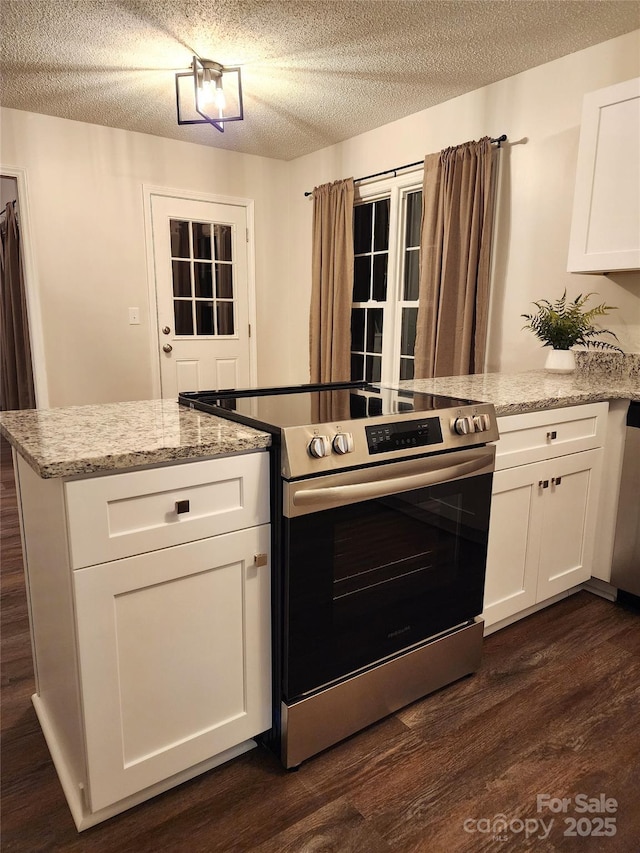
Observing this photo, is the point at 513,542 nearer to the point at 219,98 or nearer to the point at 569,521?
the point at 569,521

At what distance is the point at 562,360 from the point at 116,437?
85.4 inches

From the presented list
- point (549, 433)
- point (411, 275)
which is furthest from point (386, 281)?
point (549, 433)

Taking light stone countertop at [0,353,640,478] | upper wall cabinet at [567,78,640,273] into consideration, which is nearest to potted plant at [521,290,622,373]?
upper wall cabinet at [567,78,640,273]

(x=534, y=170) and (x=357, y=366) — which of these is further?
(x=357, y=366)

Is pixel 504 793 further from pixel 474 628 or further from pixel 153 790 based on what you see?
pixel 153 790

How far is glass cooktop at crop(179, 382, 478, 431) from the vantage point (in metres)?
1.53

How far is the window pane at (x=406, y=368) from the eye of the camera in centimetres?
400

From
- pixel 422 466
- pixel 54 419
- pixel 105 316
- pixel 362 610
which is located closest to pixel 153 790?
pixel 362 610

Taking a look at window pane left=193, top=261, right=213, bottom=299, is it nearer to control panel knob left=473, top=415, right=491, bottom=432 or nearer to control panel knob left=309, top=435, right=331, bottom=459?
control panel knob left=473, top=415, right=491, bottom=432

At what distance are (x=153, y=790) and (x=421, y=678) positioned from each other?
0.83 meters

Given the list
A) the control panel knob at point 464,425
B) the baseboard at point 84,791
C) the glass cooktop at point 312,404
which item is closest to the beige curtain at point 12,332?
the glass cooktop at point 312,404

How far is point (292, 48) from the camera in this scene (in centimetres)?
275

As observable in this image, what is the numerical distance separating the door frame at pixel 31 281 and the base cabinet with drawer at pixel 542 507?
3328mm

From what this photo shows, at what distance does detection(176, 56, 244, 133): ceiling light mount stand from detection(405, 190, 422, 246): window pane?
4.47ft
